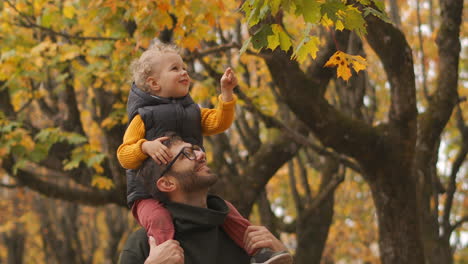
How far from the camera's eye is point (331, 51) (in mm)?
6961

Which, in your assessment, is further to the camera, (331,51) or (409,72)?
(331,51)

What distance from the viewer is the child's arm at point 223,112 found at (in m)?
3.57

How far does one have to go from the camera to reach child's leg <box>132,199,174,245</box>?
3.31 meters

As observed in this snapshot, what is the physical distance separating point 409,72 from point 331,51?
115 cm

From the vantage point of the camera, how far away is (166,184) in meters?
3.41

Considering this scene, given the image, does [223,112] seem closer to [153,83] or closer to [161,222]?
[153,83]

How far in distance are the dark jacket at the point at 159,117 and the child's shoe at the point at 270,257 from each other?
719mm

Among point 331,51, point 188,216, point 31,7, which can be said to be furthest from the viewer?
point 31,7

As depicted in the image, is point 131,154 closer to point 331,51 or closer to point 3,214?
point 331,51

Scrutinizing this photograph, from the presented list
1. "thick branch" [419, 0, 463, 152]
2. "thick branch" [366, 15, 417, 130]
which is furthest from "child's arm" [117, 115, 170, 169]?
"thick branch" [419, 0, 463, 152]

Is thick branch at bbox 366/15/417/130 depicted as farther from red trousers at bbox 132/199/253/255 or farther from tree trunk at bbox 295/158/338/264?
tree trunk at bbox 295/158/338/264

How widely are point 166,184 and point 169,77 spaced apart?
2.07 ft

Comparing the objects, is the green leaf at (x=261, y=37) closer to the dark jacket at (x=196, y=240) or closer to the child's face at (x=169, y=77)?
the child's face at (x=169, y=77)

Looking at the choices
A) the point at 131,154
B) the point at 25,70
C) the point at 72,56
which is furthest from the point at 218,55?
the point at 131,154
